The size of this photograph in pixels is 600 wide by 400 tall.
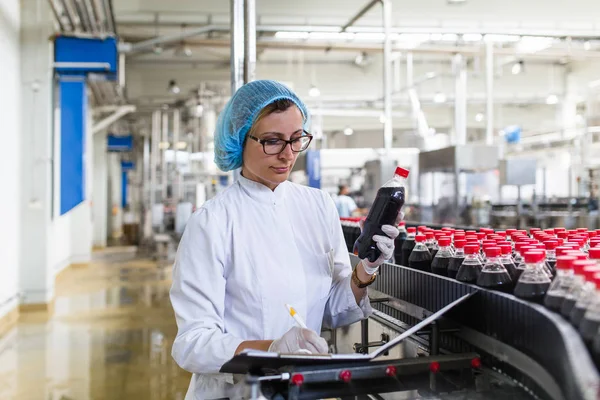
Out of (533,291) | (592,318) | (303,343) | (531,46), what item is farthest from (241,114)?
(531,46)

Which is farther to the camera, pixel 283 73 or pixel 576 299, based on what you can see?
pixel 283 73

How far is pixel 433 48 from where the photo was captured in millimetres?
7734

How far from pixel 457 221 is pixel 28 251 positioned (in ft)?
15.3

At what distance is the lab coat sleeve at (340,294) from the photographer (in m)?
1.58

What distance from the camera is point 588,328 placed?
964mm

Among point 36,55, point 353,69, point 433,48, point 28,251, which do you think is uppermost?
point 353,69

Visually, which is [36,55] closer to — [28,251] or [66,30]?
[66,30]

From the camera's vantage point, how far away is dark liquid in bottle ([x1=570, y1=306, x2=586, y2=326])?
1007mm

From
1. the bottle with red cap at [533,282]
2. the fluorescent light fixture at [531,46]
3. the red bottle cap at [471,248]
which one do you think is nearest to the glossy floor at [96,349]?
the red bottle cap at [471,248]

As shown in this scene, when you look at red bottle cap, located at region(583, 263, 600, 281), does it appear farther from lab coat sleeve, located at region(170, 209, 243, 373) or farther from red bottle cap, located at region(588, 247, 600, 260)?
lab coat sleeve, located at region(170, 209, 243, 373)

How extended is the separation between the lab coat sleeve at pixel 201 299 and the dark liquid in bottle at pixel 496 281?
58 cm

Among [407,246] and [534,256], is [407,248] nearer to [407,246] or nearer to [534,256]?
[407,246]

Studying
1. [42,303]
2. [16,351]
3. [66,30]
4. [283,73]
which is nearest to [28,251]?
[42,303]

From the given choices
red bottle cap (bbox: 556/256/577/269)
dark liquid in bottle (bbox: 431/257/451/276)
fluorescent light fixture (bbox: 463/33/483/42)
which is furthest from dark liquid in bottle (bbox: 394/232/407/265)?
fluorescent light fixture (bbox: 463/33/483/42)
